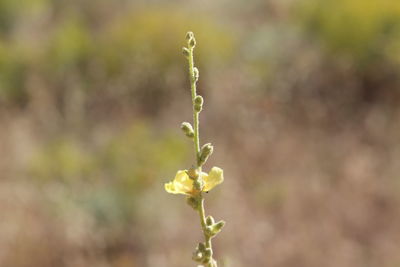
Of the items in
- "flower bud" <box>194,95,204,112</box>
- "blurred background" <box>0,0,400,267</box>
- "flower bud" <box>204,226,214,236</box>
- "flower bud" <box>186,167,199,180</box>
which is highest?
"blurred background" <box>0,0,400,267</box>

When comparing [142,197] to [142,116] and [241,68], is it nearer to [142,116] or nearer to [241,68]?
[142,116]

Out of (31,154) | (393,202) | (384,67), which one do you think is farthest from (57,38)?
(393,202)

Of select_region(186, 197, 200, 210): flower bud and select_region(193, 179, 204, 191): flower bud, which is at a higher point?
select_region(193, 179, 204, 191): flower bud

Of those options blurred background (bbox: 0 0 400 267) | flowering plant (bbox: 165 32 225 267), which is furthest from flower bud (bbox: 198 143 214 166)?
blurred background (bbox: 0 0 400 267)

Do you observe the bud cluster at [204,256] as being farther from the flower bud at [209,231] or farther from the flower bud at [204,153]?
the flower bud at [204,153]

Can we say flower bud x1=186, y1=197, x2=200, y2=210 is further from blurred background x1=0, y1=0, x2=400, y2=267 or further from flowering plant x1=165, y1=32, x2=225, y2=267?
blurred background x1=0, y1=0, x2=400, y2=267

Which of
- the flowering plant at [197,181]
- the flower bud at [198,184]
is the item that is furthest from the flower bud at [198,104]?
the flower bud at [198,184]

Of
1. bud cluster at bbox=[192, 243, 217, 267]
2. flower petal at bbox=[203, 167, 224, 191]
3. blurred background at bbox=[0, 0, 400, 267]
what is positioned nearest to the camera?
bud cluster at bbox=[192, 243, 217, 267]
